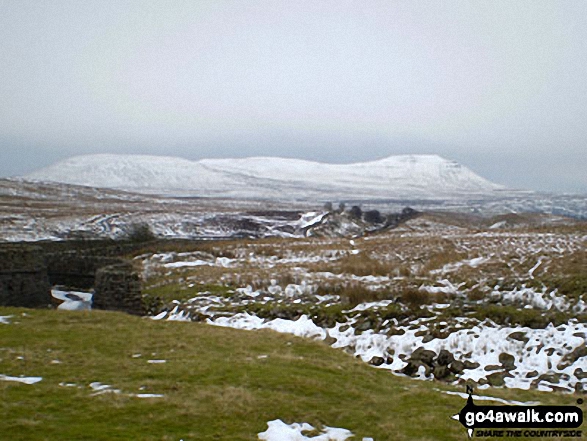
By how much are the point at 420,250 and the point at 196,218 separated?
49.3m

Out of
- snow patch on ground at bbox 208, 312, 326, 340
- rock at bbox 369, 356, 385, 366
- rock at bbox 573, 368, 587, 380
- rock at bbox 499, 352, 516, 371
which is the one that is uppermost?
rock at bbox 573, 368, 587, 380

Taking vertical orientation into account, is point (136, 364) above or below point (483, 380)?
above

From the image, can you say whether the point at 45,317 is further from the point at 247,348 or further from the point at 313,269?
the point at 313,269

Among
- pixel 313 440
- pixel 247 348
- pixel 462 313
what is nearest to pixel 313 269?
pixel 462 313

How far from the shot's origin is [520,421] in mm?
8273

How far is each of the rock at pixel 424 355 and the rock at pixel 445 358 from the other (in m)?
0.19

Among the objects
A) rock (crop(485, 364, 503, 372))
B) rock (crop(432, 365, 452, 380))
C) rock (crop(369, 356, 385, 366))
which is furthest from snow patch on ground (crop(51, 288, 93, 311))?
rock (crop(485, 364, 503, 372))

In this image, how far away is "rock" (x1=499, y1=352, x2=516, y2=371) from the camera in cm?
1320

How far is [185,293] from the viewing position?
76.7 feet

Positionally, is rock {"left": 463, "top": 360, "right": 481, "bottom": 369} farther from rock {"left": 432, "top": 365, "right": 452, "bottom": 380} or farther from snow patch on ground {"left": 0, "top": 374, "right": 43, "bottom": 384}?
snow patch on ground {"left": 0, "top": 374, "right": 43, "bottom": 384}

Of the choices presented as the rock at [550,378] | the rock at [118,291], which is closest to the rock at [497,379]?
the rock at [550,378]

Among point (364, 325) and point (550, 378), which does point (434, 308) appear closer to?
point (364, 325)

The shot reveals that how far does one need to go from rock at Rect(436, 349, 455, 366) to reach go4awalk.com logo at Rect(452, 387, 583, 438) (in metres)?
4.74

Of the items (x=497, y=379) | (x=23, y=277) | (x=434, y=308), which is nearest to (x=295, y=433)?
(x=497, y=379)
